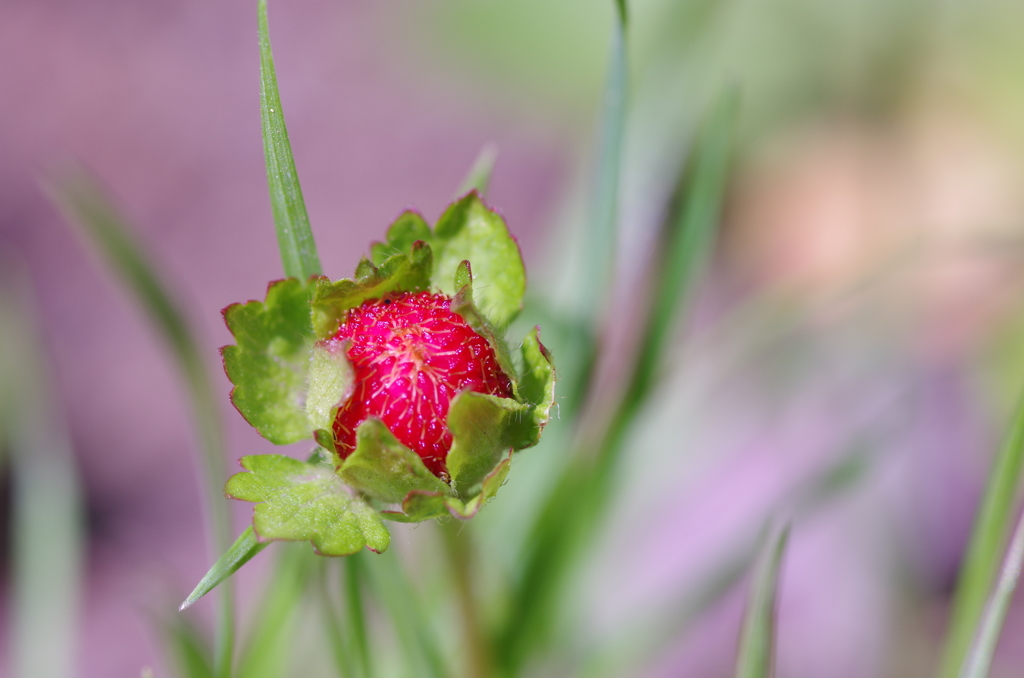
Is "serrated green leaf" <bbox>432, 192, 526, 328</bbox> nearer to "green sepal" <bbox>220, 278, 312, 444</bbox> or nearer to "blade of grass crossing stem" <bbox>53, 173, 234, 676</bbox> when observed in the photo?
"green sepal" <bbox>220, 278, 312, 444</bbox>

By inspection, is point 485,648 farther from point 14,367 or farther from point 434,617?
point 14,367

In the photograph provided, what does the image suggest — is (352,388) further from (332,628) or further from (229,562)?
(332,628)

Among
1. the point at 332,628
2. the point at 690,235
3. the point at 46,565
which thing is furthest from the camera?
the point at 46,565

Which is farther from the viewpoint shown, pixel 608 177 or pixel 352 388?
pixel 608 177

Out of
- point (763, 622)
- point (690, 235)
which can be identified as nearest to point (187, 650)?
point (763, 622)

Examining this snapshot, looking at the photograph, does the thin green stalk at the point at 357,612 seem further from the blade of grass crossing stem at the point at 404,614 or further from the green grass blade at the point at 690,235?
the green grass blade at the point at 690,235

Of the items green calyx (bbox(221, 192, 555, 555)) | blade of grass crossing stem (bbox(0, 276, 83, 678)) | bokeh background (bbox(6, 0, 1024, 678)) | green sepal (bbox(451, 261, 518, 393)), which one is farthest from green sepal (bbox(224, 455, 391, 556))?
blade of grass crossing stem (bbox(0, 276, 83, 678))
